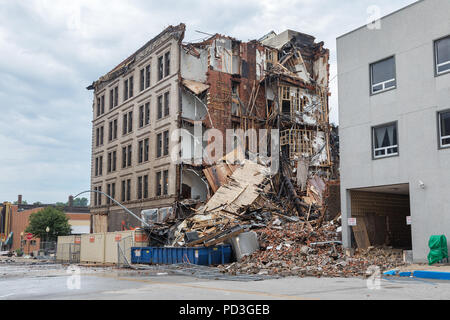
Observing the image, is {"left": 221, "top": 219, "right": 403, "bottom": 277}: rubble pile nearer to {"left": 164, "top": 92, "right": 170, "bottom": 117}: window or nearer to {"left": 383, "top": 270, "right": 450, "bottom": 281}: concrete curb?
{"left": 383, "top": 270, "right": 450, "bottom": 281}: concrete curb

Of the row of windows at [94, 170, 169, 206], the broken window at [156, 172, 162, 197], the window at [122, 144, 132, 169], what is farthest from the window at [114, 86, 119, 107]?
the broken window at [156, 172, 162, 197]

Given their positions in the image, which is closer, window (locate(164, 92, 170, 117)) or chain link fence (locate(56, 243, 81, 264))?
chain link fence (locate(56, 243, 81, 264))

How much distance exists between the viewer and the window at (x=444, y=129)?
1884 cm

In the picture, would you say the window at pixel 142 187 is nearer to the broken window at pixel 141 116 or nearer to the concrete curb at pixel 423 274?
the broken window at pixel 141 116

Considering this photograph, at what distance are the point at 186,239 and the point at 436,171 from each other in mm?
13177

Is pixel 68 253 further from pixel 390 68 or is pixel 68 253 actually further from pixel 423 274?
pixel 423 274

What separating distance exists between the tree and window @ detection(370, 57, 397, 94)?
52.0 metres

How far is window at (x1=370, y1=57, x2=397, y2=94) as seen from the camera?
21.1 m

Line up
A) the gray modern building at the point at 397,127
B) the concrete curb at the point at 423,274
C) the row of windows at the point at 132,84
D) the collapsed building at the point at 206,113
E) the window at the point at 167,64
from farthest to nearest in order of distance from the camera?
the row of windows at the point at 132,84, the window at the point at 167,64, the collapsed building at the point at 206,113, the gray modern building at the point at 397,127, the concrete curb at the point at 423,274

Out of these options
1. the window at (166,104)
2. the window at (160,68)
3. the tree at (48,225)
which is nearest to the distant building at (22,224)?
the tree at (48,225)

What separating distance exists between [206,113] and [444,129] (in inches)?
935

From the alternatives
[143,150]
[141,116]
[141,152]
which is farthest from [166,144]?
[141,116]

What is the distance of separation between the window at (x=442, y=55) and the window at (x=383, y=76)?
1.91 meters

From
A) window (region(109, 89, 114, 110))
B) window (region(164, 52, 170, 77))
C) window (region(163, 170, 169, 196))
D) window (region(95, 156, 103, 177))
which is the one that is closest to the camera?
window (region(163, 170, 169, 196))
